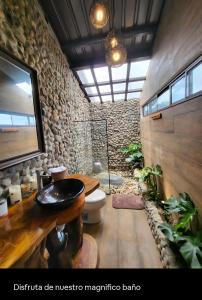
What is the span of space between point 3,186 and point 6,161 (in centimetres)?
20

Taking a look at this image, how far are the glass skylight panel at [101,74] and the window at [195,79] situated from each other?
8.28 feet

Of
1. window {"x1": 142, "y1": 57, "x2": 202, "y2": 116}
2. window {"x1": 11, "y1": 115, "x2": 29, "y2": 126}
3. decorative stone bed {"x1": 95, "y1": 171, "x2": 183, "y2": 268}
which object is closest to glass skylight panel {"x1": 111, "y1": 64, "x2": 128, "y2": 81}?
window {"x1": 142, "y1": 57, "x2": 202, "y2": 116}

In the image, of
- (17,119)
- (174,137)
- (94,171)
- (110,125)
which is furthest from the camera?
(110,125)

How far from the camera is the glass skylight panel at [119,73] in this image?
3.59 metres

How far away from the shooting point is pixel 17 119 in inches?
51.6

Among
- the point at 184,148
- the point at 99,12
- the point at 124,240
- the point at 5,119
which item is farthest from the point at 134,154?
the point at 5,119

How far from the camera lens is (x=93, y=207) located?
2.30 metres

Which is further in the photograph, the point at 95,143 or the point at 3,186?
the point at 95,143

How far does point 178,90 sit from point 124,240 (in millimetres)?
2098

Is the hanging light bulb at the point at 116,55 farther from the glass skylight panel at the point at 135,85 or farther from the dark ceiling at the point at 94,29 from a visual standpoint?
the glass skylight panel at the point at 135,85

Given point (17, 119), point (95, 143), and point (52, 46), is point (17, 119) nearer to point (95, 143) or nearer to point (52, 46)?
point (52, 46)

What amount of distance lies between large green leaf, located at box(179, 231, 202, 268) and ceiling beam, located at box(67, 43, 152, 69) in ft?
10.9

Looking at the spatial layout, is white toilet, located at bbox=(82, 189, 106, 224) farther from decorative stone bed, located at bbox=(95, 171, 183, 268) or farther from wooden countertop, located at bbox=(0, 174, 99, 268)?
wooden countertop, located at bbox=(0, 174, 99, 268)
